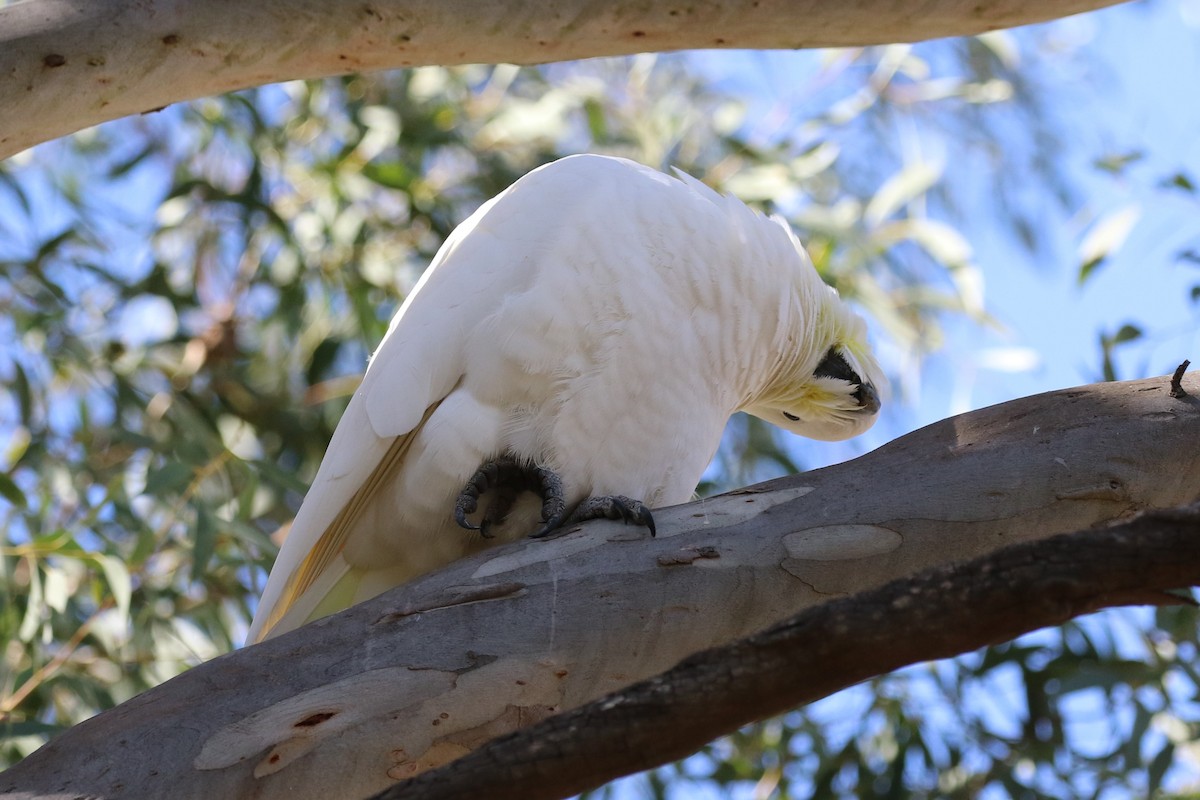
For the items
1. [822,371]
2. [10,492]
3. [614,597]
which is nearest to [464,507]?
[614,597]

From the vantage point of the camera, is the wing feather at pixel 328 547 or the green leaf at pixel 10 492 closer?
the wing feather at pixel 328 547

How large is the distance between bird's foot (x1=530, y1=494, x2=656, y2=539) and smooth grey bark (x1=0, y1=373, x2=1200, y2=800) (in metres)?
0.03

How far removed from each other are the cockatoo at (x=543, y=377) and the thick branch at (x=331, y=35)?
0.22m

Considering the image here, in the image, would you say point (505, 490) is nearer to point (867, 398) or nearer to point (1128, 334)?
point (867, 398)

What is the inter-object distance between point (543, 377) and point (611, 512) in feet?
0.63

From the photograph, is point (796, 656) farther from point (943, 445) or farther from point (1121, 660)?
point (1121, 660)

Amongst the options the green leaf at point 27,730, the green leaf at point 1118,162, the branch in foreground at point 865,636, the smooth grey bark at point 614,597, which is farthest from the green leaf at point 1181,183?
the green leaf at point 27,730

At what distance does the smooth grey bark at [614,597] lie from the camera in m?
1.09

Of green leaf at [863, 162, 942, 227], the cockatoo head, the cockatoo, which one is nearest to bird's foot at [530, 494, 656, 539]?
the cockatoo

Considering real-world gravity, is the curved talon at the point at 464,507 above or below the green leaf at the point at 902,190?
below

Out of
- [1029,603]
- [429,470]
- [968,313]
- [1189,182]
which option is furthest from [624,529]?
[968,313]

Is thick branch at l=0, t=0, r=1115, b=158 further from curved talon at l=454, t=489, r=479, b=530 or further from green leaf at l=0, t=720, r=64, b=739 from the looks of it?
green leaf at l=0, t=720, r=64, b=739

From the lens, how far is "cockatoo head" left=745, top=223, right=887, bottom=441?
5.88 feet

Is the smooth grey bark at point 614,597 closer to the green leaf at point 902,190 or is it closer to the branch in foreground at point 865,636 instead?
the branch in foreground at point 865,636
